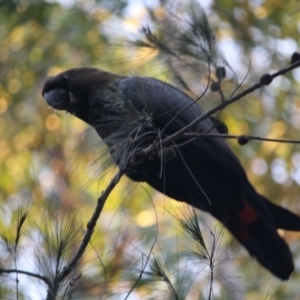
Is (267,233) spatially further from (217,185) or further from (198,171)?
(198,171)

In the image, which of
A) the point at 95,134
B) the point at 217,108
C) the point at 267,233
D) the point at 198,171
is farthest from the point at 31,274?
the point at 95,134

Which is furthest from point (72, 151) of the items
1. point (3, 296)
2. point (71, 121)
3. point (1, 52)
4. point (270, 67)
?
point (3, 296)

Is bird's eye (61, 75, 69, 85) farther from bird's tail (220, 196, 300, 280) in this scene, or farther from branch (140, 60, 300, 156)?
branch (140, 60, 300, 156)

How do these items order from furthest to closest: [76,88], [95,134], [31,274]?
[95,134] → [76,88] → [31,274]

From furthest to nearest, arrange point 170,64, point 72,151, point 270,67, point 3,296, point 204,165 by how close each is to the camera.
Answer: point 72,151 → point 270,67 → point 204,165 → point 170,64 → point 3,296

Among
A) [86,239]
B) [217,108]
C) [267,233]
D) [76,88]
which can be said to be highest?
[217,108]

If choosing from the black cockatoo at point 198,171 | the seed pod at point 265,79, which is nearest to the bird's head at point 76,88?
the black cockatoo at point 198,171

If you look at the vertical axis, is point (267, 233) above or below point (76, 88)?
below

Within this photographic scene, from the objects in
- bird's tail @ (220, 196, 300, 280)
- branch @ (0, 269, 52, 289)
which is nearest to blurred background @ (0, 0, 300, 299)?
bird's tail @ (220, 196, 300, 280)

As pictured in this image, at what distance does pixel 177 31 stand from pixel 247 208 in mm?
1203

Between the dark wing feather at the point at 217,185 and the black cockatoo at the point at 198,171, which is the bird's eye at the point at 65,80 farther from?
the dark wing feather at the point at 217,185

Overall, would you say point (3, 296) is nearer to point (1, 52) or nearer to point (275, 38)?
point (275, 38)

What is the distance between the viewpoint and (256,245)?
4.04 m

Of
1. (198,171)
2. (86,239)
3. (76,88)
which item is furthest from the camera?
(76,88)
